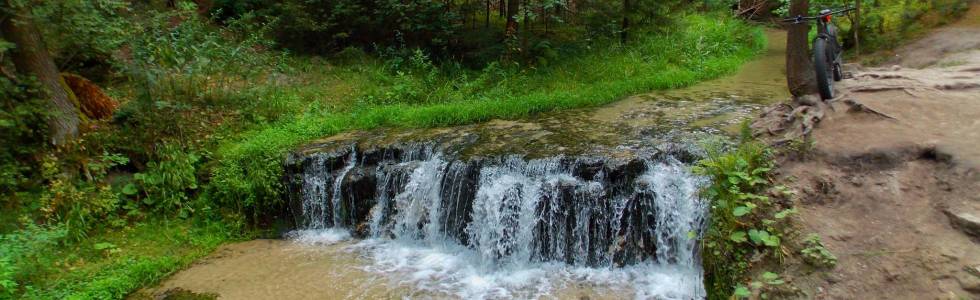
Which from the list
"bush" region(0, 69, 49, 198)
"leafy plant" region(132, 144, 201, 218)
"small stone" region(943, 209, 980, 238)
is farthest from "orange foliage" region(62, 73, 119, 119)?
"small stone" region(943, 209, 980, 238)

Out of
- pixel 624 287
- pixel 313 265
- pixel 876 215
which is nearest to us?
pixel 876 215

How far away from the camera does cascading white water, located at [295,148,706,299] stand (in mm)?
5844

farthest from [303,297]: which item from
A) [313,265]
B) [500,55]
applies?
[500,55]

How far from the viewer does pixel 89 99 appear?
8.38 metres

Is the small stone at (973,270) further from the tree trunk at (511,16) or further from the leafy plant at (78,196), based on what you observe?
the tree trunk at (511,16)

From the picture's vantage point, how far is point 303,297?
18.7 ft

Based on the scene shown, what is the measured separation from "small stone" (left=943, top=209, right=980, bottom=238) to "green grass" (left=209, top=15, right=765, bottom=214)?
6.35m

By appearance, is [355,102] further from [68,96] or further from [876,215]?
[876,215]

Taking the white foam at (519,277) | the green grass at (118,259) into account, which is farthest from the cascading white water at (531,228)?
the green grass at (118,259)

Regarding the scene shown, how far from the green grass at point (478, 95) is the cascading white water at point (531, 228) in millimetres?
1337

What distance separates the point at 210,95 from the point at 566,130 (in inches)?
246

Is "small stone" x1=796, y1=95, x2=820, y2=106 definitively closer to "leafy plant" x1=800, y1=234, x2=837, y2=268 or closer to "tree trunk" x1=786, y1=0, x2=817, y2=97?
"tree trunk" x1=786, y1=0, x2=817, y2=97

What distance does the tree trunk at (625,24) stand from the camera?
12.7 meters

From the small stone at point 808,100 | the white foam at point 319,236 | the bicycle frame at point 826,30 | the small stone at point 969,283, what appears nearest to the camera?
the small stone at point 969,283
